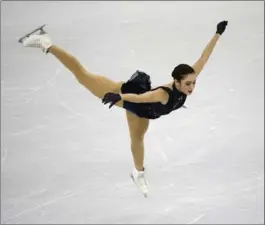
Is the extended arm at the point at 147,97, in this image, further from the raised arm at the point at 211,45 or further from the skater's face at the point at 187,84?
the raised arm at the point at 211,45

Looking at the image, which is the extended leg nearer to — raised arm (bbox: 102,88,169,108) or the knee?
raised arm (bbox: 102,88,169,108)

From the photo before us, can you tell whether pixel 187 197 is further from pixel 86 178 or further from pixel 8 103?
pixel 8 103

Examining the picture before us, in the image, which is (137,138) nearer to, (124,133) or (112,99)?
(112,99)

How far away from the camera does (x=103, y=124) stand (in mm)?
6840

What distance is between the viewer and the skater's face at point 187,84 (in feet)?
7.53

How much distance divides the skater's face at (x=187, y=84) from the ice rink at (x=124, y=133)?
3.72m

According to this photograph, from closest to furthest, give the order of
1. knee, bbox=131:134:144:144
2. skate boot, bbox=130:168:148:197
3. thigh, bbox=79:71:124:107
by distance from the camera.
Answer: thigh, bbox=79:71:124:107, knee, bbox=131:134:144:144, skate boot, bbox=130:168:148:197

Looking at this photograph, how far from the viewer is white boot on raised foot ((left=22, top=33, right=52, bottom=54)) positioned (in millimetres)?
2484

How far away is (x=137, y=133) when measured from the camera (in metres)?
2.72

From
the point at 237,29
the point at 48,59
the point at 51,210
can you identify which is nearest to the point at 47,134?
the point at 51,210

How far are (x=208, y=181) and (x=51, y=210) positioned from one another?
5.74 feet

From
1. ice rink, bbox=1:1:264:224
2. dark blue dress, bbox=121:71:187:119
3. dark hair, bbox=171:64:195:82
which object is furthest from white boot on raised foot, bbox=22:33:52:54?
ice rink, bbox=1:1:264:224

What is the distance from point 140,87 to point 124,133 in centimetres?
432

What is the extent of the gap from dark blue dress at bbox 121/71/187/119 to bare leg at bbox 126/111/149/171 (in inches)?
5.5
